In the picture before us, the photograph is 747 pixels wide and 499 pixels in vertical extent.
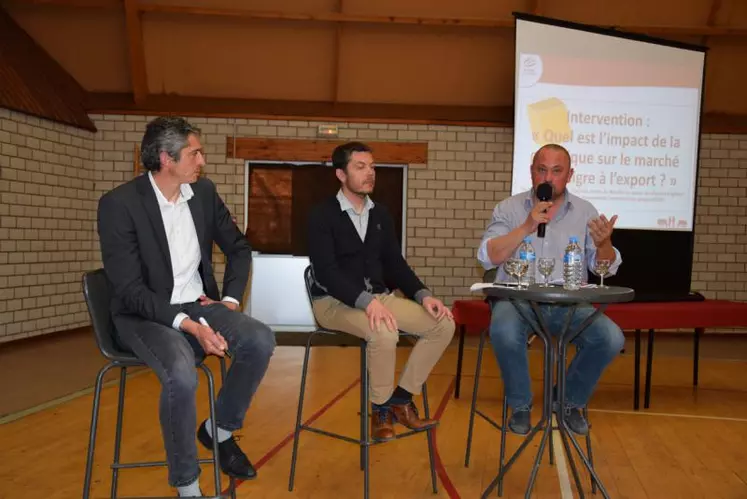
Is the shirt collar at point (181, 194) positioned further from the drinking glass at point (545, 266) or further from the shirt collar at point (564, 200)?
the shirt collar at point (564, 200)

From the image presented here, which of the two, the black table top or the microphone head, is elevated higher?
the microphone head

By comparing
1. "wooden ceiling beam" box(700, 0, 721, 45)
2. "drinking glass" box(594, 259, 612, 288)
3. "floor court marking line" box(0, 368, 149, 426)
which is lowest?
"floor court marking line" box(0, 368, 149, 426)

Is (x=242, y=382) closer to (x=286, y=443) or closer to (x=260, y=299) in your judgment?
(x=286, y=443)

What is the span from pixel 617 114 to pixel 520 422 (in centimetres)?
407

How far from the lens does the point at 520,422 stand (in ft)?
9.93

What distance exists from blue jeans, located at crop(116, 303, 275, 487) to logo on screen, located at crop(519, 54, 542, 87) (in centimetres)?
396

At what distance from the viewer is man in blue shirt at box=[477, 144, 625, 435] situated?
308cm

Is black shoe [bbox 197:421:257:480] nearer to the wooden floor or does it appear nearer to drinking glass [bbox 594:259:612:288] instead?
the wooden floor

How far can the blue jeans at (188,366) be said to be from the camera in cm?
249

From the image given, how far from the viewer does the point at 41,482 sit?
10.5 feet

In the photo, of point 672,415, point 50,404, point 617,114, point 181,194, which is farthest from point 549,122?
point 50,404

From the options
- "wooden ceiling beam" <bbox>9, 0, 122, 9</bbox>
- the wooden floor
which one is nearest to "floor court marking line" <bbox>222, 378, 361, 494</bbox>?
the wooden floor

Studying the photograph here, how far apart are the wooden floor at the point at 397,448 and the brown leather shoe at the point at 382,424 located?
234 mm

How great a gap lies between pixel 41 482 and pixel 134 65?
233 inches
